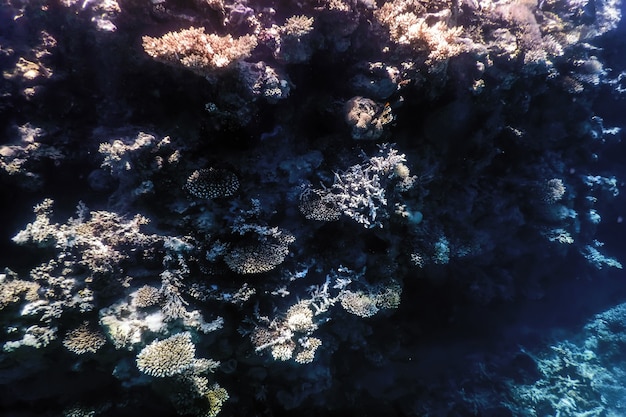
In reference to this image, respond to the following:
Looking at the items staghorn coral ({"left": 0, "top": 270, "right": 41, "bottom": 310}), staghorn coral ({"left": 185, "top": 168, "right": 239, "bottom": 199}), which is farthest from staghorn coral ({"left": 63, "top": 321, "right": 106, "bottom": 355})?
staghorn coral ({"left": 185, "top": 168, "right": 239, "bottom": 199})

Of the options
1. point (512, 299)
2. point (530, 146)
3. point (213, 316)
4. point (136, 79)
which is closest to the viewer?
point (136, 79)

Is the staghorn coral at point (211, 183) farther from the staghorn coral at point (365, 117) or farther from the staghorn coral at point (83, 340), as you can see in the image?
the staghorn coral at point (83, 340)

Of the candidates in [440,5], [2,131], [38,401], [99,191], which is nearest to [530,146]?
[440,5]

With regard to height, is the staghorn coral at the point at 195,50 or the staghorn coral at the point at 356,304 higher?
the staghorn coral at the point at 195,50

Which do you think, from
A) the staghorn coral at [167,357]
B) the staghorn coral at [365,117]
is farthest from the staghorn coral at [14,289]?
the staghorn coral at [365,117]

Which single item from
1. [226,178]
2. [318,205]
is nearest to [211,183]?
[226,178]

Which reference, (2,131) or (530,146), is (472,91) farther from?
(2,131)

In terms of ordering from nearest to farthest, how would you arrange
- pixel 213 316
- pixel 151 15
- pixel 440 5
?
pixel 151 15, pixel 213 316, pixel 440 5

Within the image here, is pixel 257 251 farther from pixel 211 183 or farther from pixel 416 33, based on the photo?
pixel 416 33
